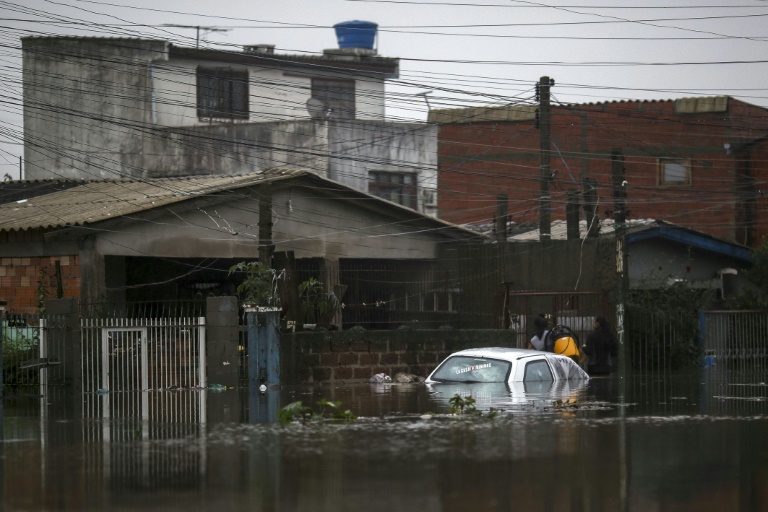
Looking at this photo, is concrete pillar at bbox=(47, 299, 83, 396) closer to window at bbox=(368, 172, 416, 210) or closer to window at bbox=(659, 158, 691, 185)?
window at bbox=(368, 172, 416, 210)

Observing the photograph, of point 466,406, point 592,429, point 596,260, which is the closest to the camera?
point 592,429

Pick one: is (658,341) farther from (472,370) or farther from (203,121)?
(203,121)

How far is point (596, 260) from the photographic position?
3069 centimetres

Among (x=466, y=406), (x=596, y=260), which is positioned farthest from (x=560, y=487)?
(x=596, y=260)

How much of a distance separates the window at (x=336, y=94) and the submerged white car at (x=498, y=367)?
91.4ft

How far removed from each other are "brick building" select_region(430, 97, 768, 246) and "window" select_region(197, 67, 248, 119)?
7956mm

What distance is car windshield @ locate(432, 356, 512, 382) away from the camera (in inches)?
774

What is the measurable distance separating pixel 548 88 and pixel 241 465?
2117 centimetres

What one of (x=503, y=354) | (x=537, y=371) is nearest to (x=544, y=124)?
(x=537, y=371)

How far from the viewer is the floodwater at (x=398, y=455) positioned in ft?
32.0

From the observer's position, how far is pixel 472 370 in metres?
19.9

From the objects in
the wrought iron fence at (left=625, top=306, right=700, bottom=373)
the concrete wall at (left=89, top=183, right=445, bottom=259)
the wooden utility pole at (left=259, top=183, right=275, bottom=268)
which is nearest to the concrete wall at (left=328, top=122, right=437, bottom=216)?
the concrete wall at (left=89, top=183, right=445, bottom=259)

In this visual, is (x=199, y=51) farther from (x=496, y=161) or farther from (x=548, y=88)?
(x=548, y=88)

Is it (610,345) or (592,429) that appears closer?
(592,429)
